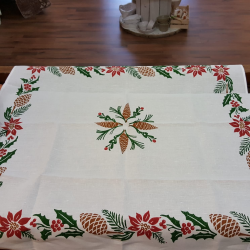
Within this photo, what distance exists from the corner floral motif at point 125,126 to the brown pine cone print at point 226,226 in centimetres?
43

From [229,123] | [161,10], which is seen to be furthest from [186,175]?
[161,10]

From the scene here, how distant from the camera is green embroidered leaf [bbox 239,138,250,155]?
3.93 feet

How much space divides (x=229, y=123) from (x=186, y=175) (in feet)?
1.26

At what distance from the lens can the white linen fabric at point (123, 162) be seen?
1.00 meters

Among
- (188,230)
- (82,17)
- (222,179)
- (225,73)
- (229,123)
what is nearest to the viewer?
(188,230)

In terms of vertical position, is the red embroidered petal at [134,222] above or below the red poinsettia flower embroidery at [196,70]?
below

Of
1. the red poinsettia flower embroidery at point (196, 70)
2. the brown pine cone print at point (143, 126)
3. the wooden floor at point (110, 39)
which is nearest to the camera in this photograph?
the brown pine cone print at point (143, 126)

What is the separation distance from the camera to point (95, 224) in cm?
99

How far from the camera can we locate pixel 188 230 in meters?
0.98

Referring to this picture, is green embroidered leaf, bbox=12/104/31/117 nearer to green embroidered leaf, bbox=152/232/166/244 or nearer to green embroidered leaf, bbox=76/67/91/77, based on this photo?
green embroidered leaf, bbox=76/67/91/77

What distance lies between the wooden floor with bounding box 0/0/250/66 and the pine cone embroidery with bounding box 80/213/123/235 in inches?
87.2

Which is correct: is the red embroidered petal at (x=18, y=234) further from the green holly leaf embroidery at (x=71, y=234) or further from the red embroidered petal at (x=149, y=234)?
the red embroidered petal at (x=149, y=234)

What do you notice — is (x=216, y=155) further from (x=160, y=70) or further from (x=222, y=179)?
(x=160, y=70)

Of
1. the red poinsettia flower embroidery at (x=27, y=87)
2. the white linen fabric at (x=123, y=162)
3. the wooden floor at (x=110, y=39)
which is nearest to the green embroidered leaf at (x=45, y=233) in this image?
the white linen fabric at (x=123, y=162)
